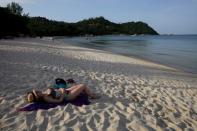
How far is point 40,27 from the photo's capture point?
331ft

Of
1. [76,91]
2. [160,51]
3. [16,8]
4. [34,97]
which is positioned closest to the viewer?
[34,97]

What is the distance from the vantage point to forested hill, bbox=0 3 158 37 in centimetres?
5789

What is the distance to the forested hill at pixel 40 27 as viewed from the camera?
190 feet

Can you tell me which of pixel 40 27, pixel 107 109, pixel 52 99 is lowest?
pixel 40 27

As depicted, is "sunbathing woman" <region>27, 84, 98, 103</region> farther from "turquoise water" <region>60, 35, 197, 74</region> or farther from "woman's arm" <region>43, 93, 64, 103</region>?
"turquoise water" <region>60, 35, 197, 74</region>

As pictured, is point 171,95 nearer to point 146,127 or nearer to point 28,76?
point 146,127

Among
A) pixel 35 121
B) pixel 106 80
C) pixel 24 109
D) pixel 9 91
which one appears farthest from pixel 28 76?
pixel 35 121

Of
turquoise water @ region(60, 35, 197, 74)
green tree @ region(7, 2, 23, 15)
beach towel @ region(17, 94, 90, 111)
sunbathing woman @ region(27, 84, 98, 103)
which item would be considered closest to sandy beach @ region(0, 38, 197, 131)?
beach towel @ region(17, 94, 90, 111)

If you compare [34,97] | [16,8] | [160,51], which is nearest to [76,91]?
[34,97]

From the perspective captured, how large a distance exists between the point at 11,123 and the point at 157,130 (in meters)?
3.00

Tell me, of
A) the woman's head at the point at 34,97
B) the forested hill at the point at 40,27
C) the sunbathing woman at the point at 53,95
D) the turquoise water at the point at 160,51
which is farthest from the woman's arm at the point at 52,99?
the forested hill at the point at 40,27

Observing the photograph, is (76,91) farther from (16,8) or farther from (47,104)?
(16,8)

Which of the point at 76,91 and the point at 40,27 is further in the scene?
the point at 40,27

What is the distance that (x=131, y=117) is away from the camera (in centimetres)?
599
